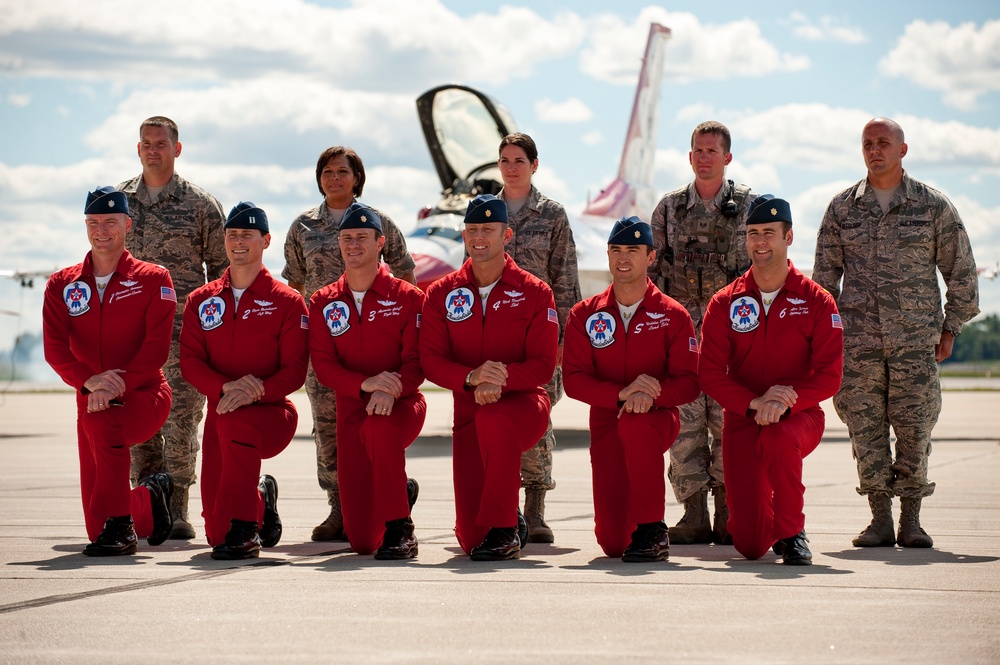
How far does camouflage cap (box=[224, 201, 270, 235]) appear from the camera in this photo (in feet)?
22.5

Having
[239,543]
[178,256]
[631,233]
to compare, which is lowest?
[239,543]

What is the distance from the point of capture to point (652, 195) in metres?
30.3

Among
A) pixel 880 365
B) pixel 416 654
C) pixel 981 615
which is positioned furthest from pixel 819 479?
pixel 416 654

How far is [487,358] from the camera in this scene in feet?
21.8

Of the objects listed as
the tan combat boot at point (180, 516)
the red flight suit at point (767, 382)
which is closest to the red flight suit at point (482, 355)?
the red flight suit at point (767, 382)

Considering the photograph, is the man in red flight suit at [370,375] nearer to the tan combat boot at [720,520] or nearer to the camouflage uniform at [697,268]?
the camouflage uniform at [697,268]

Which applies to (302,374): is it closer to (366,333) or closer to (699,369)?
(366,333)

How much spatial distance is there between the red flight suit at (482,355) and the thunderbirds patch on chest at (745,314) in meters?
0.91

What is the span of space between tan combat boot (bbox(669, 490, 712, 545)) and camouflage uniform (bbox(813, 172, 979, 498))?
89 centimetres

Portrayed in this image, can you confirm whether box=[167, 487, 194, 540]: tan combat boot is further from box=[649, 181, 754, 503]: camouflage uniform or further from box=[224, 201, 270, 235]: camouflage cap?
box=[649, 181, 754, 503]: camouflage uniform

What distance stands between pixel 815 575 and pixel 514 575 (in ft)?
4.38

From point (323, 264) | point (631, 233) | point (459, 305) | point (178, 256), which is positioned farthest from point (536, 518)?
point (178, 256)

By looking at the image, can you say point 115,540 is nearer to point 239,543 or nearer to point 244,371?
point 239,543

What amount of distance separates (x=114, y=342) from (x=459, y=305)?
1.86 m
